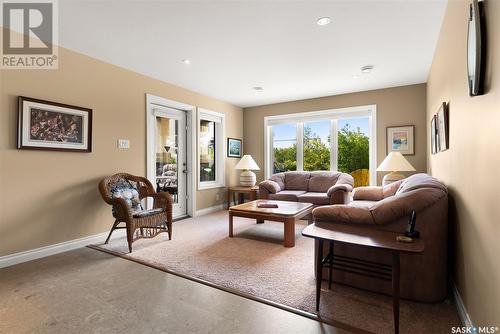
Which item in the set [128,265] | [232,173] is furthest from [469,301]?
[232,173]

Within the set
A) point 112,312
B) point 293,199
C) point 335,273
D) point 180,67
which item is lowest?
point 112,312

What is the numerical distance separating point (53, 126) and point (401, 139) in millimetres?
5460

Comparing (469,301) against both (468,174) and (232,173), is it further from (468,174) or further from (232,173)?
(232,173)

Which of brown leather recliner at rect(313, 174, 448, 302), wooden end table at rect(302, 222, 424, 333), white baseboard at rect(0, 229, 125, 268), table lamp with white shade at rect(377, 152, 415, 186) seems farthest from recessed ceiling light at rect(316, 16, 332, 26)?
white baseboard at rect(0, 229, 125, 268)

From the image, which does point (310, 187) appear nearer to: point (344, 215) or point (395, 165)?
point (395, 165)

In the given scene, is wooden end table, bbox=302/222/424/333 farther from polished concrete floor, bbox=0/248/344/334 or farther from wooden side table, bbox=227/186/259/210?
wooden side table, bbox=227/186/259/210

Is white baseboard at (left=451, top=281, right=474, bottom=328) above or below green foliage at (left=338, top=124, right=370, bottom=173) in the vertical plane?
below

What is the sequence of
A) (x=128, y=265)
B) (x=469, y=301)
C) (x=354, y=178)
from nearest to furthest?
(x=469, y=301), (x=128, y=265), (x=354, y=178)

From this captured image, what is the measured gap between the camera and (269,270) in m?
2.49

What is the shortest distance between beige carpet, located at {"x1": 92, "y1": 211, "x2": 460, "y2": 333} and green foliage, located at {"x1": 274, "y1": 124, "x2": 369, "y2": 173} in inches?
74.9

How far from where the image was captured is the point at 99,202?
3461 mm

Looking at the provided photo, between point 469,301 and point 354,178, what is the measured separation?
12.7ft

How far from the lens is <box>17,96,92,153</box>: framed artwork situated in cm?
273

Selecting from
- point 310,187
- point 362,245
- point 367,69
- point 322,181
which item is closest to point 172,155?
point 310,187
